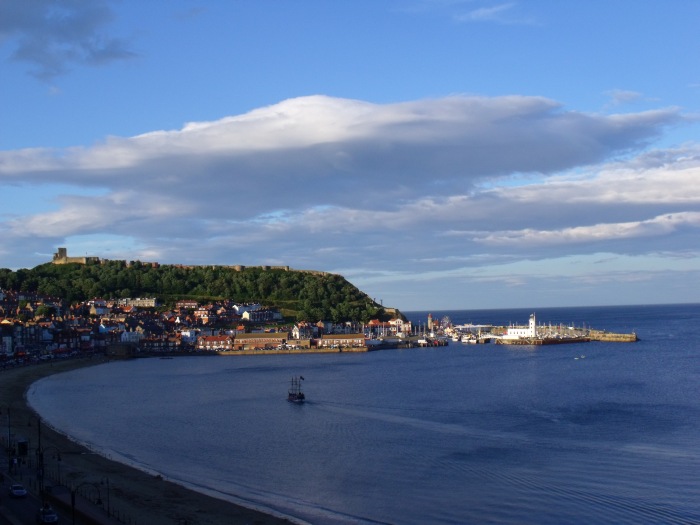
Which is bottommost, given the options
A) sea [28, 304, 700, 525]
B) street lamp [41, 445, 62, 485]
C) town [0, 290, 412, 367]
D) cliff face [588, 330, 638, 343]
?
sea [28, 304, 700, 525]

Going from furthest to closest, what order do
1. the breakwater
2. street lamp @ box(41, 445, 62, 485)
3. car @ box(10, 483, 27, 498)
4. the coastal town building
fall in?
the breakwater
the coastal town building
street lamp @ box(41, 445, 62, 485)
car @ box(10, 483, 27, 498)

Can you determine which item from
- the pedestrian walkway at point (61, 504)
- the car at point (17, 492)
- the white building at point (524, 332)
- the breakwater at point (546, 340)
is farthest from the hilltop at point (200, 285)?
the car at point (17, 492)

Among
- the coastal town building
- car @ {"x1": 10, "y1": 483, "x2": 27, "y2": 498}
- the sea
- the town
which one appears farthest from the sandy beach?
the coastal town building

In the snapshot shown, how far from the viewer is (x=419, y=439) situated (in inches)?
1372

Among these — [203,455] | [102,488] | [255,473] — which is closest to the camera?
[102,488]

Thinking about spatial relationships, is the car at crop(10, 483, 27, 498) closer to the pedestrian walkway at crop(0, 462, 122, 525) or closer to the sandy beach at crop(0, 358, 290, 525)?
the pedestrian walkway at crop(0, 462, 122, 525)

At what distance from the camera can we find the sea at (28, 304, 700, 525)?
24.3 metres

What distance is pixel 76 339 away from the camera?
10531 centimetres

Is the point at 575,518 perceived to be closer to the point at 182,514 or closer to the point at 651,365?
the point at 182,514

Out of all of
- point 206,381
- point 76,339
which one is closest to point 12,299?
point 76,339

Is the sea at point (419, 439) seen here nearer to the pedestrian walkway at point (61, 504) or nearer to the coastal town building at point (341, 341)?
the pedestrian walkway at point (61, 504)

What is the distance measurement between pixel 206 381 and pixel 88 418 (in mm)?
22131

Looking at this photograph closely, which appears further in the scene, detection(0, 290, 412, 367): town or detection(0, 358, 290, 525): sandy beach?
detection(0, 290, 412, 367): town

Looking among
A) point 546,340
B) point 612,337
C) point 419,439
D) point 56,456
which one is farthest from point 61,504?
point 612,337
